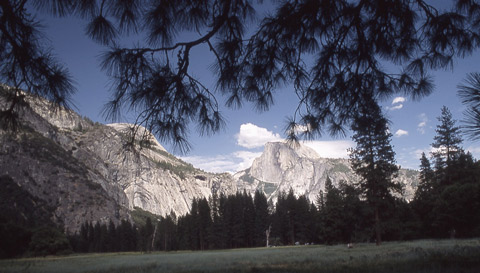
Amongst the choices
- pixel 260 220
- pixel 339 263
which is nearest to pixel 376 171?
pixel 339 263

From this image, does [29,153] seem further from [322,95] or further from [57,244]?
[322,95]

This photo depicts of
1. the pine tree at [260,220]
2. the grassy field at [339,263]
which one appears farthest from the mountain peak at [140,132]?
the pine tree at [260,220]

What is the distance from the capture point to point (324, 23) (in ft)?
15.7

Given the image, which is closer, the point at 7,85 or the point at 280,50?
the point at 7,85

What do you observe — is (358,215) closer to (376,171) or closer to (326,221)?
(376,171)

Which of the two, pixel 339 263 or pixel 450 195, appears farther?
pixel 450 195

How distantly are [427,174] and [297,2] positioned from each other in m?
46.2

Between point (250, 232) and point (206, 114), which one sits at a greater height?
point (206, 114)

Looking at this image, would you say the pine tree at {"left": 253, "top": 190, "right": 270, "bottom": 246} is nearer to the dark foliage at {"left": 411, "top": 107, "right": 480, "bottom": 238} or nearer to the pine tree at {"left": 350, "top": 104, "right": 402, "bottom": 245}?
the dark foliage at {"left": 411, "top": 107, "right": 480, "bottom": 238}

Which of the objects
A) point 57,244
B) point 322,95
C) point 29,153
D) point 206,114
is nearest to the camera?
point 206,114

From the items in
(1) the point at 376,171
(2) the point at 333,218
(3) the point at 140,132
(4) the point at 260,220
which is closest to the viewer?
(3) the point at 140,132

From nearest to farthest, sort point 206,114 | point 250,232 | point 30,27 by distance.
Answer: point 30,27 < point 206,114 < point 250,232

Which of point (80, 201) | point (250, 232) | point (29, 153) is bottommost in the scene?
point (250, 232)

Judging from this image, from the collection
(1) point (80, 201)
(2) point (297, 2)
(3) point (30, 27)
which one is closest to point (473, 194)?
(2) point (297, 2)
